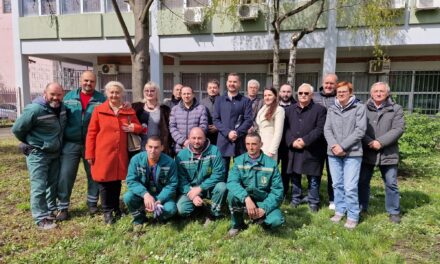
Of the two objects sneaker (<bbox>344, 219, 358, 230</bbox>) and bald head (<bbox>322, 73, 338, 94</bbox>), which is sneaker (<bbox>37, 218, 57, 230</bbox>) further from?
bald head (<bbox>322, 73, 338, 94</bbox>)

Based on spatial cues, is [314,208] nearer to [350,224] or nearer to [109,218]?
[350,224]

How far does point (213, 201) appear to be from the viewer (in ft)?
13.2

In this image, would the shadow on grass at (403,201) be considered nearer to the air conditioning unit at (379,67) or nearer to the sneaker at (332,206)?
the sneaker at (332,206)

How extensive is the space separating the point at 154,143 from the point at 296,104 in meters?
2.09

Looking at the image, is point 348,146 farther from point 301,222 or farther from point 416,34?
point 416,34

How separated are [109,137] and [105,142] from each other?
77 millimetres

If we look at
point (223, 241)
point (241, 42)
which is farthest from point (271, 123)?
point (241, 42)

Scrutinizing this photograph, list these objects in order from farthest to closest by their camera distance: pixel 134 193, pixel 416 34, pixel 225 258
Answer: pixel 416 34 < pixel 134 193 < pixel 225 258

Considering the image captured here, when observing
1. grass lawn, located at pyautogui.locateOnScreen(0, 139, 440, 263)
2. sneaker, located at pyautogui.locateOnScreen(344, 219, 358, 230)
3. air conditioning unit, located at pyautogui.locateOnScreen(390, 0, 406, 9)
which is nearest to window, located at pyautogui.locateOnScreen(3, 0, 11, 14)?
air conditioning unit, located at pyautogui.locateOnScreen(390, 0, 406, 9)

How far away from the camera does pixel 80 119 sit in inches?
167

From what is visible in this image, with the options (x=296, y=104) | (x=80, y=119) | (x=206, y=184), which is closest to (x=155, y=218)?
(x=206, y=184)

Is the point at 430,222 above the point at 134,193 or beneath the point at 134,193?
beneath

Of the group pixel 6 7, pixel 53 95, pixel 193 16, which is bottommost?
pixel 53 95

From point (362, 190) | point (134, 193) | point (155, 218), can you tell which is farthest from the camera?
point (362, 190)
